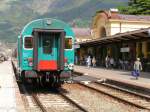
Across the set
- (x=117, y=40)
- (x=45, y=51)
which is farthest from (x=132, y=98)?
(x=117, y=40)

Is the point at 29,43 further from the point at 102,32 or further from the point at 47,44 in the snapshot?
the point at 102,32

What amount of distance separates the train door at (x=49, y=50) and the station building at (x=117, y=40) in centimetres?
1149

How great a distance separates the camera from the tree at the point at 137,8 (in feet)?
239

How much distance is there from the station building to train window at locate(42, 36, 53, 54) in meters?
11.6

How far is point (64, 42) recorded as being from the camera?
2061cm

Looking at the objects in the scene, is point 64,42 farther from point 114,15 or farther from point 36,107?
point 114,15

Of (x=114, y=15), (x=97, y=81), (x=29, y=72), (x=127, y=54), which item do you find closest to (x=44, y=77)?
(x=29, y=72)

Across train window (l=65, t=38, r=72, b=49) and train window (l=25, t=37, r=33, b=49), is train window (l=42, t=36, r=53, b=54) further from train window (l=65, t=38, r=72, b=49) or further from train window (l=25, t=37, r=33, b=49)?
train window (l=65, t=38, r=72, b=49)

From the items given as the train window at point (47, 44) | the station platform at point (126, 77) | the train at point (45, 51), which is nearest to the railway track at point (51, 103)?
the train at point (45, 51)

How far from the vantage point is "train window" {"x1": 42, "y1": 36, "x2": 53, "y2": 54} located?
20.5 metres

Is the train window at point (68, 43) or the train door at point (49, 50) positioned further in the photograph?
the train window at point (68, 43)

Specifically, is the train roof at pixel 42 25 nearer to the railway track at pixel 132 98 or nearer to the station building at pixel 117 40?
the railway track at pixel 132 98

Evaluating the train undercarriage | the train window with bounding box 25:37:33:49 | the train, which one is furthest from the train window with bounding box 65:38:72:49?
the train window with bounding box 25:37:33:49

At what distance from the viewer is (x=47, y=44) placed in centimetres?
2058
